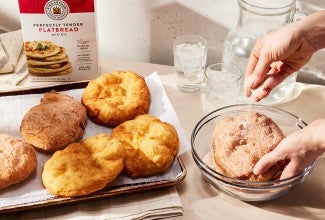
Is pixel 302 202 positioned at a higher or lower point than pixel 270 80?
lower

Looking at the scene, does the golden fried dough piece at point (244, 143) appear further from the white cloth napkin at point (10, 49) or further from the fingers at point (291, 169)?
the white cloth napkin at point (10, 49)

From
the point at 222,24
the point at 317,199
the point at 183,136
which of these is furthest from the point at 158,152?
the point at 222,24

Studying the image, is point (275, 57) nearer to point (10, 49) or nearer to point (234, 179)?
point (234, 179)

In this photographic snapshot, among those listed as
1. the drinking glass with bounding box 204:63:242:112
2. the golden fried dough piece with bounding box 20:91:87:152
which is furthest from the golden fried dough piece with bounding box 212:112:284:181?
the golden fried dough piece with bounding box 20:91:87:152

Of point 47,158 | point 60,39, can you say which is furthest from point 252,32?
point 47,158

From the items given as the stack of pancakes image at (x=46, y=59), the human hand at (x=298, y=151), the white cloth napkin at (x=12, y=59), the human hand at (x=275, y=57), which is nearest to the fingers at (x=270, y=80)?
the human hand at (x=275, y=57)

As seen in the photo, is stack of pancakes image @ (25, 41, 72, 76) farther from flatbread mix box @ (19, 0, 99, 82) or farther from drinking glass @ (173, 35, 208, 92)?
drinking glass @ (173, 35, 208, 92)
